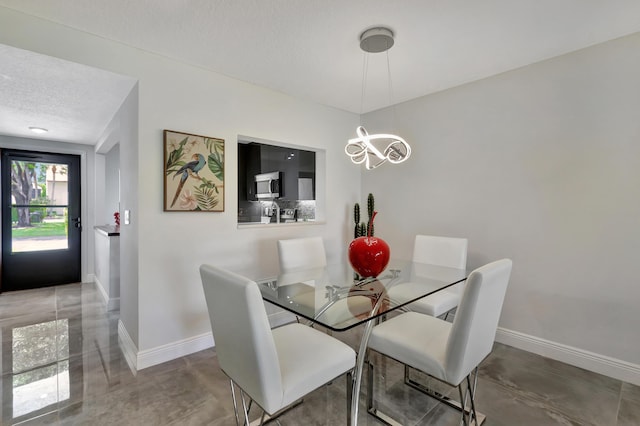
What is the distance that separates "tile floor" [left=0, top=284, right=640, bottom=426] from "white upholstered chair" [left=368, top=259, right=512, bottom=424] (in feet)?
0.80

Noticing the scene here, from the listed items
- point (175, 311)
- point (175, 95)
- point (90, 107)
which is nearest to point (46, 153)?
point (90, 107)

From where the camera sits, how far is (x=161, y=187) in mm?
2361

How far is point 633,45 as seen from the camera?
210cm

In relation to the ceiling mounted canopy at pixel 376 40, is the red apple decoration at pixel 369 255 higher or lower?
lower

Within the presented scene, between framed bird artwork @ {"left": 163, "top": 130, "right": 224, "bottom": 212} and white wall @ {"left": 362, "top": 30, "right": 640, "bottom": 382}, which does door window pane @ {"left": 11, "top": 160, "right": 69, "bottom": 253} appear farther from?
white wall @ {"left": 362, "top": 30, "right": 640, "bottom": 382}

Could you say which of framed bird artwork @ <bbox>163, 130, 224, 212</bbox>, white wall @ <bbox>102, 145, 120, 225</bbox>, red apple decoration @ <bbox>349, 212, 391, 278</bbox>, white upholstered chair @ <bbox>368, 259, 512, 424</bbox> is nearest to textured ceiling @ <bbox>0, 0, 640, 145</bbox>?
framed bird artwork @ <bbox>163, 130, 224, 212</bbox>

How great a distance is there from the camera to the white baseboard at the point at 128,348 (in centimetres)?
228

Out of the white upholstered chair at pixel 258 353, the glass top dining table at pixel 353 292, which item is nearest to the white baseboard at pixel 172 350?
the glass top dining table at pixel 353 292

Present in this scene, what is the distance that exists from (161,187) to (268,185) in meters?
2.18

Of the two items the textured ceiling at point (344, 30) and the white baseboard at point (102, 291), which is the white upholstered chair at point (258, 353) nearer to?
the textured ceiling at point (344, 30)

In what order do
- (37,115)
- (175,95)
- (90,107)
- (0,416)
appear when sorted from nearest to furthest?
(0,416), (175,95), (90,107), (37,115)

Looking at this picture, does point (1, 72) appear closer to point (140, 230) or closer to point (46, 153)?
point (140, 230)

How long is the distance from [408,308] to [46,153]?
5.43 meters

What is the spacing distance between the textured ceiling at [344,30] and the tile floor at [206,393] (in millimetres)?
2427
